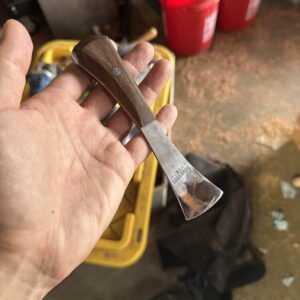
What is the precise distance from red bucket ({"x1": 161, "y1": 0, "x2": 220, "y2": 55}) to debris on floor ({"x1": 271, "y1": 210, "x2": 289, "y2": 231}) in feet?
1.80

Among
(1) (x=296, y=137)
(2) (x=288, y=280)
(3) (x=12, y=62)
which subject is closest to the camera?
(3) (x=12, y=62)

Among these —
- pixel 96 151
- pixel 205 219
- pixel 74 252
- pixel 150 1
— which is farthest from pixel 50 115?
pixel 150 1

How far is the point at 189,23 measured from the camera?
1.10 metres

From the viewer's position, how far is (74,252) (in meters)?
0.66

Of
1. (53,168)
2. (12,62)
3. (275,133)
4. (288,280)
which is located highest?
(12,62)

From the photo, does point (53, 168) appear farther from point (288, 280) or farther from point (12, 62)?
point (288, 280)

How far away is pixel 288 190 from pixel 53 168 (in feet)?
2.04

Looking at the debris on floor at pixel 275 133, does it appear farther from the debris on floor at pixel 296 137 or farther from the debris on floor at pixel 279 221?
the debris on floor at pixel 279 221

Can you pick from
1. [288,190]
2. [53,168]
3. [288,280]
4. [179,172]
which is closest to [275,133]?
[288,190]

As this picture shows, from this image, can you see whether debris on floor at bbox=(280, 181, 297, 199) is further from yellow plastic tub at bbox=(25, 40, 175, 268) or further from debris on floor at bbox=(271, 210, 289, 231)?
yellow plastic tub at bbox=(25, 40, 175, 268)

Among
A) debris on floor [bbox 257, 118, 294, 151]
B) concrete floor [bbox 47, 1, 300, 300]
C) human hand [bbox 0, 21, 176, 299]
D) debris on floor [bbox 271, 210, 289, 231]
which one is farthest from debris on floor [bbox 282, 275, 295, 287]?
human hand [bbox 0, 21, 176, 299]

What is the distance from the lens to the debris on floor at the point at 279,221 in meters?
0.96

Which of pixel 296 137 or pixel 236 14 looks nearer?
pixel 296 137

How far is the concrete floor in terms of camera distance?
36.7 inches
